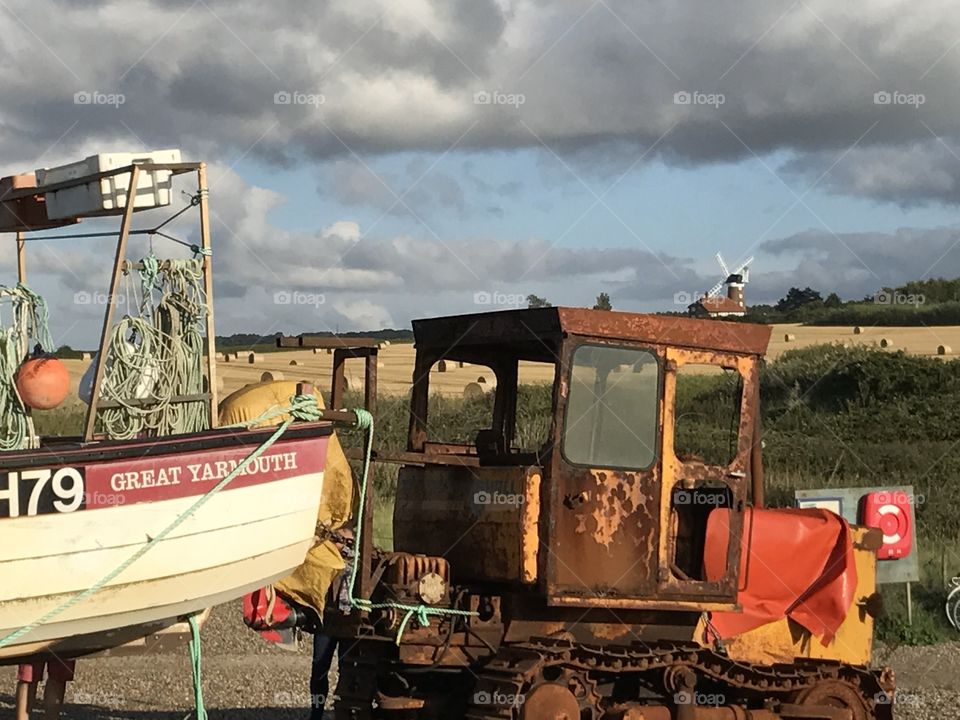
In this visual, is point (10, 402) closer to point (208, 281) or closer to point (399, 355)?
point (208, 281)

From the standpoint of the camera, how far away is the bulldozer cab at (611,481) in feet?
29.6

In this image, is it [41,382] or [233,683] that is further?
[233,683]

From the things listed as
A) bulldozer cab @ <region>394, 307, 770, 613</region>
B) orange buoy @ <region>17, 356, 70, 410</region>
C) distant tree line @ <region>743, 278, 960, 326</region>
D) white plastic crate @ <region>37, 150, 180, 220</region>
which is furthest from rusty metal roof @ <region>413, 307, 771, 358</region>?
distant tree line @ <region>743, 278, 960, 326</region>

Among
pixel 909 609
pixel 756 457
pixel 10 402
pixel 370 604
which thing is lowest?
pixel 909 609

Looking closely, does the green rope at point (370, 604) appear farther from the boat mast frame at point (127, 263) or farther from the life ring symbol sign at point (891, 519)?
the life ring symbol sign at point (891, 519)

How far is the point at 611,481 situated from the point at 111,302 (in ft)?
11.1

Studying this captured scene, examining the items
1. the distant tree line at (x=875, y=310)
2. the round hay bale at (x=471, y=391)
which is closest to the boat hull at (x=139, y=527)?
the round hay bale at (x=471, y=391)

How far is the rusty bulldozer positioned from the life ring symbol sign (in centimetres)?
679

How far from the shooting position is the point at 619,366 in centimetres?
923

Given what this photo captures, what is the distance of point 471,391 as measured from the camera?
18.5m

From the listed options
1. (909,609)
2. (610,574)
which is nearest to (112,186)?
(610,574)

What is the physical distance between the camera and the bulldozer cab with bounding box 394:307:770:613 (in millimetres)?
9008

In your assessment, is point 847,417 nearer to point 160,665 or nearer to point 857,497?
point 857,497

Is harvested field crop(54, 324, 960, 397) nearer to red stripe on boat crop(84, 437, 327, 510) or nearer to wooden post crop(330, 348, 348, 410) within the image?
wooden post crop(330, 348, 348, 410)
